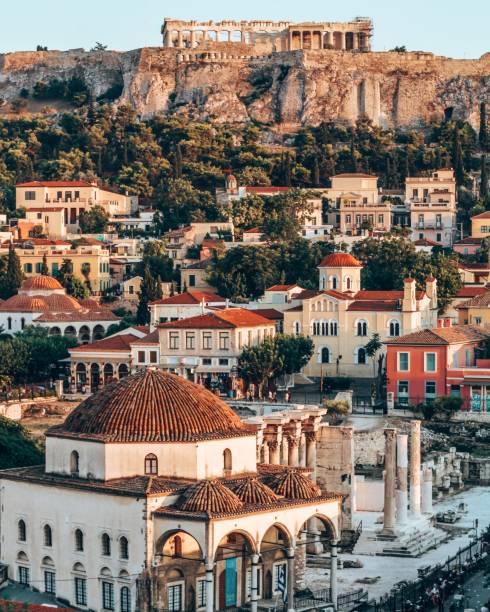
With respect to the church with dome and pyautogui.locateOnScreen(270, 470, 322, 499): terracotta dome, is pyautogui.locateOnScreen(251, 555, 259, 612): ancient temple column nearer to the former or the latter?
pyautogui.locateOnScreen(270, 470, 322, 499): terracotta dome

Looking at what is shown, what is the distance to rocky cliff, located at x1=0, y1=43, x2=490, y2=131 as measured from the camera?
172 m

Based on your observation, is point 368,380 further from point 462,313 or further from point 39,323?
point 39,323

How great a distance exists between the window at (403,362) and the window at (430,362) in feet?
2.95

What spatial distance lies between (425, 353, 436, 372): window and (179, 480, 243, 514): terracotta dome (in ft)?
135

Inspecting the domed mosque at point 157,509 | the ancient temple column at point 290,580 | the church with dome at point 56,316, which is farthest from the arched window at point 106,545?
the church with dome at point 56,316

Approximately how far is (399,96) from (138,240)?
38.4m

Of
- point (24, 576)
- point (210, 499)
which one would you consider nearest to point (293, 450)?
point (24, 576)

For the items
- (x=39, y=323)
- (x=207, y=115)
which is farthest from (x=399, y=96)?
(x=39, y=323)

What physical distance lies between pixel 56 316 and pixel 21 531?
52.6m

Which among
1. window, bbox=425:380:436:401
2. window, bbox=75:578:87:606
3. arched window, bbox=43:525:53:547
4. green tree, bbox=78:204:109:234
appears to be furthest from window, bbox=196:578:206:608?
green tree, bbox=78:204:109:234

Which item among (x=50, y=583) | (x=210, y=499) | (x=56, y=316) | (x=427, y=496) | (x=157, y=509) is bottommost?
(x=427, y=496)

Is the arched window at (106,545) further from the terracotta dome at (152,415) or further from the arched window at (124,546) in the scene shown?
the terracotta dome at (152,415)

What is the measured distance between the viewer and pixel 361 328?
112 metres

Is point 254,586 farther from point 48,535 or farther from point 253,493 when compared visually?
point 48,535
